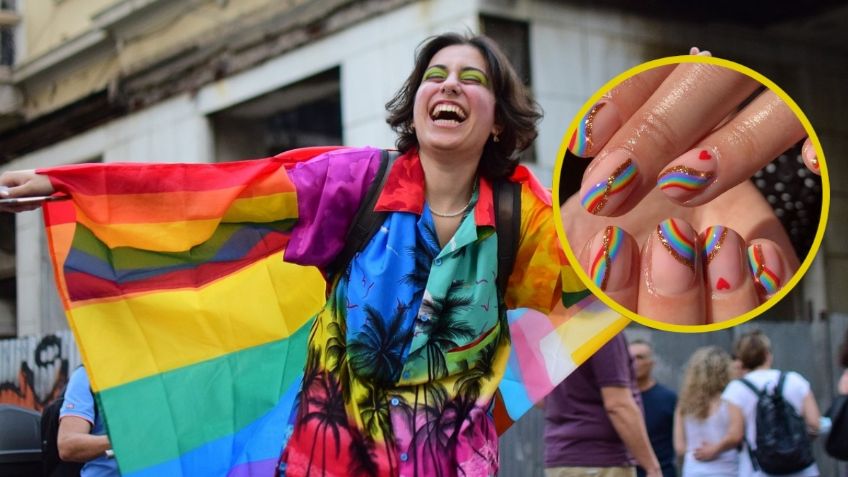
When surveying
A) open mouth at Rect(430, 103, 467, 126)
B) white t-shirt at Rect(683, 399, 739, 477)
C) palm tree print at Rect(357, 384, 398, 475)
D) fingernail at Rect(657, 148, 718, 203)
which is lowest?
white t-shirt at Rect(683, 399, 739, 477)

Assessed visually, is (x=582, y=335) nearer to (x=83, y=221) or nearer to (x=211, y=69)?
(x=83, y=221)

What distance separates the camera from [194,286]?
4.20 m

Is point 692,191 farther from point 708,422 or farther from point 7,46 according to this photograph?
point 7,46

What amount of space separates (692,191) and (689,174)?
5 cm

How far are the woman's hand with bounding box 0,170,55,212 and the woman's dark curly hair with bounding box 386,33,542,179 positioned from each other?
3.49 feet

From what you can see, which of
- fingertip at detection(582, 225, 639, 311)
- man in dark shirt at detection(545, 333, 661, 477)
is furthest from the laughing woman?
man in dark shirt at detection(545, 333, 661, 477)

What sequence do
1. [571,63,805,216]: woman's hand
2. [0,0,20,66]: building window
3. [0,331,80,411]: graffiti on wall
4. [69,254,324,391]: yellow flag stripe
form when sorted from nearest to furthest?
[571,63,805,216]: woman's hand → [69,254,324,391]: yellow flag stripe → [0,331,80,411]: graffiti on wall → [0,0,20,66]: building window

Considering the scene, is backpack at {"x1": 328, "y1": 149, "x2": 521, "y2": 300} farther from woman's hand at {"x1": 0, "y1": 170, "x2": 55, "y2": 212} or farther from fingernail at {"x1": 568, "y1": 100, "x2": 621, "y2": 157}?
woman's hand at {"x1": 0, "y1": 170, "x2": 55, "y2": 212}

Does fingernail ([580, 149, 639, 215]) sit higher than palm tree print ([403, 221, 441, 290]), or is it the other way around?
Result: fingernail ([580, 149, 639, 215])

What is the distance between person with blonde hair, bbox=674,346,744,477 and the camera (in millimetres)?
8094

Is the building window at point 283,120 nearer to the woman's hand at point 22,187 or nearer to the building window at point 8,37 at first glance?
the building window at point 8,37

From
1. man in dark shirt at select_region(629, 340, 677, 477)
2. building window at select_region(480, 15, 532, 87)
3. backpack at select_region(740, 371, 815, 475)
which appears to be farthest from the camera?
building window at select_region(480, 15, 532, 87)

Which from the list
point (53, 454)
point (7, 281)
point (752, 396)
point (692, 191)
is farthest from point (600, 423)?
point (7, 281)

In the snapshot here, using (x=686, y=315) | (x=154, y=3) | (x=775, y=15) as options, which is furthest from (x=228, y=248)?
(x=154, y=3)
